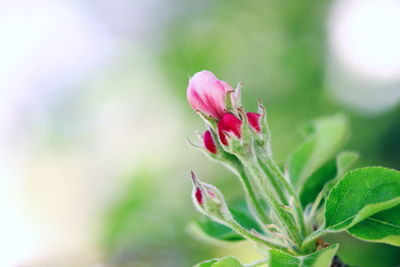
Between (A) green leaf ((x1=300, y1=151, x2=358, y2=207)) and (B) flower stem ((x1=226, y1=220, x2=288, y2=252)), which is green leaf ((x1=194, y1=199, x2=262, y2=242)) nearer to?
(A) green leaf ((x1=300, y1=151, x2=358, y2=207))

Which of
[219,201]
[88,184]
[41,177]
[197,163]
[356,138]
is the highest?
[41,177]

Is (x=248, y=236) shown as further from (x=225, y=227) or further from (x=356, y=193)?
(x=225, y=227)

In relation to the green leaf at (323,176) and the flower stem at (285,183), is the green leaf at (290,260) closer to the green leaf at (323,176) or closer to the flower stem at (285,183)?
the flower stem at (285,183)

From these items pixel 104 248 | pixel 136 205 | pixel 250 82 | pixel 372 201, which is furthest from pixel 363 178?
pixel 250 82

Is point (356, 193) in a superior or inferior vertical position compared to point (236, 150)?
inferior

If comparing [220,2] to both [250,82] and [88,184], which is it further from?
[88,184]

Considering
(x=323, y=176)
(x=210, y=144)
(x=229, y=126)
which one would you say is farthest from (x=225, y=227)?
(x=229, y=126)

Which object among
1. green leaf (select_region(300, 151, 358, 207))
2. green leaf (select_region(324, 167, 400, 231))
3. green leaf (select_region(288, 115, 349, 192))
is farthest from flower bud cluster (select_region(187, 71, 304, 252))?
green leaf (select_region(288, 115, 349, 192))
